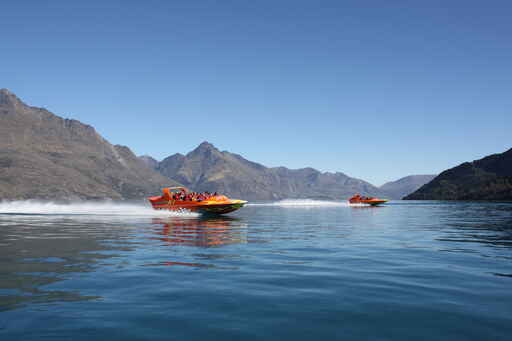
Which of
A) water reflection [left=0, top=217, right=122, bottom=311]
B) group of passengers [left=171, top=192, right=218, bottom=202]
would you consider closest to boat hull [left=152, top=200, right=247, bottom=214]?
group of passengers [left=171, top=192, right=218, bottom=202]

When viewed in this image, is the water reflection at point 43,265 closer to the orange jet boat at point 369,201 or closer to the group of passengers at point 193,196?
the group of passengers at point 193,196

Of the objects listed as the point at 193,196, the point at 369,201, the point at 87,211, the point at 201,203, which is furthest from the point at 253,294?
the point at 369,201

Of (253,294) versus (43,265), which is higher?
(43,265)

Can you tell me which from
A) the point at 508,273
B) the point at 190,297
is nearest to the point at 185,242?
the point at 190,297

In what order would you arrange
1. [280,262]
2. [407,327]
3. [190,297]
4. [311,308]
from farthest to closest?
1. [280,262]
2. [190,297]
3. [311,308]
4. [407,327]

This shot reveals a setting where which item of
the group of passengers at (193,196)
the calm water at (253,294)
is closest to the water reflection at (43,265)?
the calm water at (253,294)

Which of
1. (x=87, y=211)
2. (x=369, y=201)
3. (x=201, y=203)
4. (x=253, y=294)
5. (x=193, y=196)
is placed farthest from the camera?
(x=369, y=201)

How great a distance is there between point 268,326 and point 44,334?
4317mm

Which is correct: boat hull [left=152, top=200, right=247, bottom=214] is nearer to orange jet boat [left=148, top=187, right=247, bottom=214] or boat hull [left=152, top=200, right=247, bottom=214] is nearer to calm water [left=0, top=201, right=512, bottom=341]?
orange jet boat [left=148, top=187, right=247, bottom=214]

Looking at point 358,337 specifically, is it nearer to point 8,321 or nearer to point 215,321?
point 215,321

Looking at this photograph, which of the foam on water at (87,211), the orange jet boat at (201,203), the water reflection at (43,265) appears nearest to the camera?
the water reflection at (43,265)

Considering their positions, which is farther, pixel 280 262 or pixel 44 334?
pixel 280 262

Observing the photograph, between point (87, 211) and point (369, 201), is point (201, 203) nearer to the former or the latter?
point (87, 211)

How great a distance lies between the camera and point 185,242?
2153 centimetres
